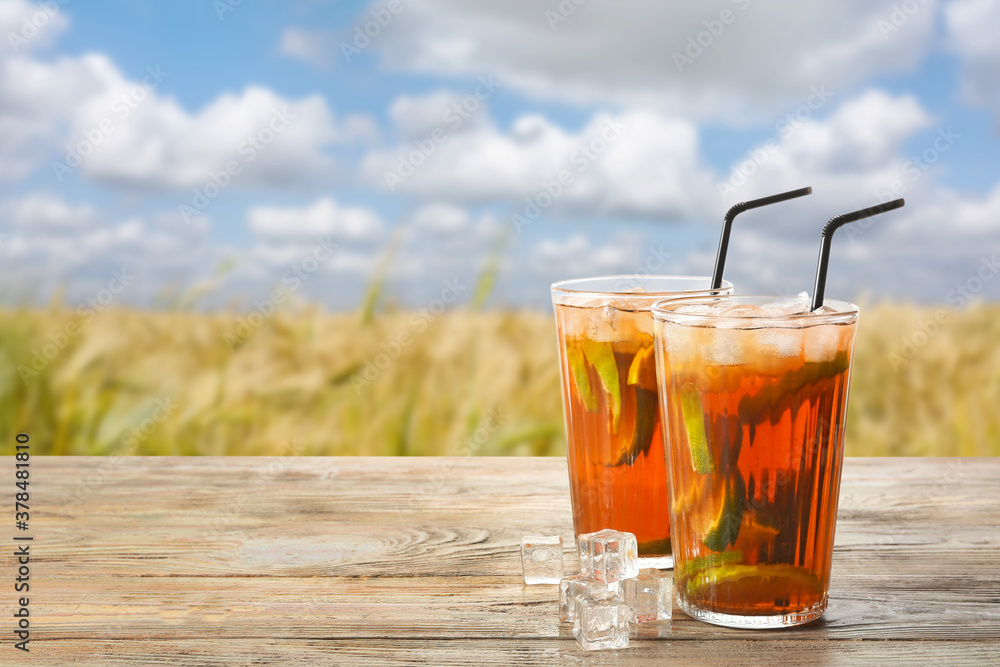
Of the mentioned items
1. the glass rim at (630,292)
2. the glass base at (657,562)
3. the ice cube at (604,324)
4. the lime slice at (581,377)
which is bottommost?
the glass base at (657,562)

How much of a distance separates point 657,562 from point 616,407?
161mm

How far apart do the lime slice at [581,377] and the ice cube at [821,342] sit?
0.71 feet

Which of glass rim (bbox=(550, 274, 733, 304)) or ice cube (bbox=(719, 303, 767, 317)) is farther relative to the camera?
glass rim (bbox=(550, 274, 733, 304))

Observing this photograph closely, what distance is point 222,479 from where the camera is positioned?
1.14 meters

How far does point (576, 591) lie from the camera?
68 cm

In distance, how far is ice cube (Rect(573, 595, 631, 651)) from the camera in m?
0.64

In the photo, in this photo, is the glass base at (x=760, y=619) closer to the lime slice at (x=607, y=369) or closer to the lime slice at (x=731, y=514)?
the lime slice at (x=731, y=514)

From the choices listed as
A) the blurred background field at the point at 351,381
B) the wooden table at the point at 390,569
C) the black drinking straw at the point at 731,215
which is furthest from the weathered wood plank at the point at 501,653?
the blurred background field at the point at 351,381

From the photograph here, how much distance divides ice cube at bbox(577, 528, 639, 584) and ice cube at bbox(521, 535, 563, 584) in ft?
0.13

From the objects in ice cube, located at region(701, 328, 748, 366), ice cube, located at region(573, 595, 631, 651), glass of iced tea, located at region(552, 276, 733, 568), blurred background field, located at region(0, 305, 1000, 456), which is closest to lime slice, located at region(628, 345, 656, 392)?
glass of iced tea, located at region(552, 276, 733, 568)

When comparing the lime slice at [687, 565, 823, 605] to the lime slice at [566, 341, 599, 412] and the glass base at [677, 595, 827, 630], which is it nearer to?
the glass base at [677, 595, 827, 630]

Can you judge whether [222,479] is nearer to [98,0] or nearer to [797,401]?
[797,401]

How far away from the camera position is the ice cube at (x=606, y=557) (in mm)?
726

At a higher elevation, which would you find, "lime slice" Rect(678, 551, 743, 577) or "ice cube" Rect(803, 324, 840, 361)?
"ice cube" Rect(803, 324, 840, 361)
